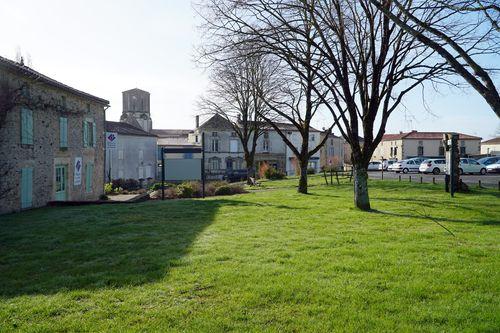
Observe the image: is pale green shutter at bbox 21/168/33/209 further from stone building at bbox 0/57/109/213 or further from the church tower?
the church tower

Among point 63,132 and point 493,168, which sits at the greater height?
point 63,132

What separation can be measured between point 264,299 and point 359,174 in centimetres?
850

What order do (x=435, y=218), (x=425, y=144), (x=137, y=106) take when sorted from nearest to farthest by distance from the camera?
(x=435, y=218)
(x=425, y=144)
(x=137, y=106)

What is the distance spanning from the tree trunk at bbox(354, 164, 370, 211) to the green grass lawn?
2170 mm

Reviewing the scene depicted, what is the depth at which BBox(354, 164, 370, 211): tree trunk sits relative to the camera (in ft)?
39.9

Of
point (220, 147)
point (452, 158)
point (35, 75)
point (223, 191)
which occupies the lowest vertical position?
point (223, 191)

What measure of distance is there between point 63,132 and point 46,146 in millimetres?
1771

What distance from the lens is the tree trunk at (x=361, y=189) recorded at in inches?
479

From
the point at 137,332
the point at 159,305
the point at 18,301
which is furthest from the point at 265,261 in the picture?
the point at 18,301

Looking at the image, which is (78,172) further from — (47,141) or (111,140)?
(111,140)

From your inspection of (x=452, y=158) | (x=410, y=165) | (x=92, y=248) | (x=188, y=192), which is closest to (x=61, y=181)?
(x=188, y=192)

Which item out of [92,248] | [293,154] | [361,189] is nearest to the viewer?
[92,248]

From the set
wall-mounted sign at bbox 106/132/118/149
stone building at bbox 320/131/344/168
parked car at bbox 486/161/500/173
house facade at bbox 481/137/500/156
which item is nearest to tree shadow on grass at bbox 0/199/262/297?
wall-mounted sign at bbox 106/132/118/149

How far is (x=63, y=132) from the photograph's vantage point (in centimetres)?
1873
